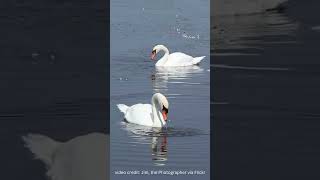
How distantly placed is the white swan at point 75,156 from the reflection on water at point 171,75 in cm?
471

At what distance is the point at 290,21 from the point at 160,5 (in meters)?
10.4

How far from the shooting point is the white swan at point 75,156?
14.2 metres

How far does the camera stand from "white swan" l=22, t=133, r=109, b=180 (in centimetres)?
1416

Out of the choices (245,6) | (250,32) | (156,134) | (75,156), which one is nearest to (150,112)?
(156,134)

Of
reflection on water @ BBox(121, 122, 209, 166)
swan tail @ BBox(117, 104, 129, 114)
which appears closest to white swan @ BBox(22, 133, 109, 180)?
reflection on water @ BBox(121, 122, 209, 166)

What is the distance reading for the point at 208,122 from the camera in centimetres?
1667

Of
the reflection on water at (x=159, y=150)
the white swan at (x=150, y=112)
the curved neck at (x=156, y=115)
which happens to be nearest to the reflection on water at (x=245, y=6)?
the white swan at (x=150, y=112)

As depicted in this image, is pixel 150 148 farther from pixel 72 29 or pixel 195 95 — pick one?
pixel 72 29

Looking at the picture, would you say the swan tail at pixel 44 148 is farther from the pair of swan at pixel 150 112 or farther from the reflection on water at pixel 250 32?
the reflection on water at pixel 250 32

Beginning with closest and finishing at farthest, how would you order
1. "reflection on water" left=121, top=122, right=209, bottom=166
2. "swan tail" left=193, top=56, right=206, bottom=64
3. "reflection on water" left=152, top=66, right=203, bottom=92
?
"reflection on water" left=121, top=122, right=209, bottom=166 → "reflection on water" left=152, top=66, right=203, bottom=92 → "swan tail" left=193, top=56, right=206, bottom=64

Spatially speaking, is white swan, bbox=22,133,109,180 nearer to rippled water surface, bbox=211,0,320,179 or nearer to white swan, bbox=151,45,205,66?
rippled water surface, bbox=211,0,320,179

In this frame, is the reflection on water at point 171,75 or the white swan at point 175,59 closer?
the reflection on water at point 171,75

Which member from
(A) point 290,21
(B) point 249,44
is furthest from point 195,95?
(A) point 290,21

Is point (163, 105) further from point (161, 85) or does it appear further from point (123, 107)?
point (161, 85)
